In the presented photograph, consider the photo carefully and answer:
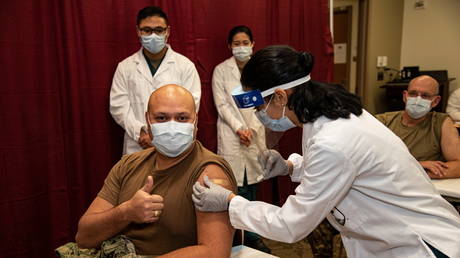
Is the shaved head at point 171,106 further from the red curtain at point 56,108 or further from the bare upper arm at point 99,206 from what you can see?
the red curtain at point 56,108

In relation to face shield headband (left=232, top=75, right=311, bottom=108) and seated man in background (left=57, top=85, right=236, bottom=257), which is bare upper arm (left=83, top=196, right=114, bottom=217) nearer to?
seated man in background (left=57, top=85, right=236, bottom=257)

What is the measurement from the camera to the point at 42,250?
2285 millimetres

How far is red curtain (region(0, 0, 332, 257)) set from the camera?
2105 mm

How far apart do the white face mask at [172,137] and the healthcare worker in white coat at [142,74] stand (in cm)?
87

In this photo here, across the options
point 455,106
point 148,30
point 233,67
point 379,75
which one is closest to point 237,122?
point 233,67

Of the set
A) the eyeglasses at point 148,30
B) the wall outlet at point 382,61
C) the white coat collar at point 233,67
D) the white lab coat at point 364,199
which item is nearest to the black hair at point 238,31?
the white coat collar at point 233,67

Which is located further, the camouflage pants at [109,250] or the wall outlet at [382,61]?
the wall outlet at [382,61]

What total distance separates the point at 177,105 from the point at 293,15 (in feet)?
7.74

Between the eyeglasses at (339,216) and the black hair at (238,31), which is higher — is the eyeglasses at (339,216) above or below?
below

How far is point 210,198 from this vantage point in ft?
3.85

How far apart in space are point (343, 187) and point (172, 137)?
67 cm

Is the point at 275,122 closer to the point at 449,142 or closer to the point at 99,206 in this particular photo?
the point at 99,206

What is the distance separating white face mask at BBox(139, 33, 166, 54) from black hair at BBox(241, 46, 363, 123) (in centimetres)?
126

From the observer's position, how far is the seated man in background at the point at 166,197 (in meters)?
1.19
